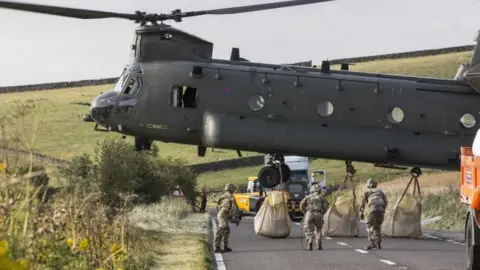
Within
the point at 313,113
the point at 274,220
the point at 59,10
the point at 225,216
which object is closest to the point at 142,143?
the point at 313,113

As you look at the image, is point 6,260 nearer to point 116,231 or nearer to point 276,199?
point 116,231

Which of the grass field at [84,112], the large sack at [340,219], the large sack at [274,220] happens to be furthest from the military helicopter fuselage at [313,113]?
the grass field at [84,112]

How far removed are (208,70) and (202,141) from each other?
1.45 m

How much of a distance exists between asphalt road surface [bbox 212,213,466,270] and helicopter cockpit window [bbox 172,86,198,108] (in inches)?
129

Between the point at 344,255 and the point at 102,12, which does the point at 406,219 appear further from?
the point at 102,12

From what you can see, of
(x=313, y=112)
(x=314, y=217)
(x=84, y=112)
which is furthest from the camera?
(x=84, y=112)

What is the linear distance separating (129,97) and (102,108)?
591 millimetres

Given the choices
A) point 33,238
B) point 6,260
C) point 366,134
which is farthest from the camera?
point 366,134

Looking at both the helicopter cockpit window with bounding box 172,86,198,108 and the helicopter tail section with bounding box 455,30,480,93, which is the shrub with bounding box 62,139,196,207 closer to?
the helicopter cockpit window with bounding box 172,86,198,108

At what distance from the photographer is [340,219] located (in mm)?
29688

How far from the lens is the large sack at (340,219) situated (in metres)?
29.5

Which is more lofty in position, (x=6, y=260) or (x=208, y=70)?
(x=208, y=70)

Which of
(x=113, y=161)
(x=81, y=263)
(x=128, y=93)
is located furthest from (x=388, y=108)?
(x=113, y=161)

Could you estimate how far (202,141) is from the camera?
20.3m
